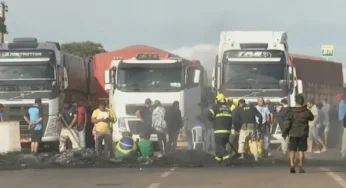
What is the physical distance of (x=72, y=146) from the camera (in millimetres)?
25234

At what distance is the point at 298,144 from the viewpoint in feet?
55.3

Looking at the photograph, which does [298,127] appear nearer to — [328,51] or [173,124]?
[173,124]

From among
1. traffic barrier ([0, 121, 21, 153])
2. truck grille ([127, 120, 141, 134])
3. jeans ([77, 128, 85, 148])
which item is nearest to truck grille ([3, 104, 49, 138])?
jeans ([77, 128, 85, 148])

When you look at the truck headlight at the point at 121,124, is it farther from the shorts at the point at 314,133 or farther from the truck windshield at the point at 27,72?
the shorts at the point at 314,133

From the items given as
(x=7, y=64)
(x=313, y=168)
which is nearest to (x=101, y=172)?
(x=313, y=168)

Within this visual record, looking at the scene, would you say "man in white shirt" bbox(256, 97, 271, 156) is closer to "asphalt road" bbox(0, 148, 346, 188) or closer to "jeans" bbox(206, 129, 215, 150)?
"jeans" bbox(206, 129, 215, 150)

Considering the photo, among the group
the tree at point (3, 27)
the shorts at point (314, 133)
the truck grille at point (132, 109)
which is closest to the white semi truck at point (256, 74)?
the shorts at point (314, 133)

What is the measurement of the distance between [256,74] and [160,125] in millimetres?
4031

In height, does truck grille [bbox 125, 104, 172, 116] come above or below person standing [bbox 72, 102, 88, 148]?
above

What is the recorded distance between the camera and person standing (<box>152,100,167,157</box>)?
23.3m

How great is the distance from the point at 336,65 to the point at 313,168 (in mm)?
19245

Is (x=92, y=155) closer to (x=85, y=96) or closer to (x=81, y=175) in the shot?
(x=81, y=175)

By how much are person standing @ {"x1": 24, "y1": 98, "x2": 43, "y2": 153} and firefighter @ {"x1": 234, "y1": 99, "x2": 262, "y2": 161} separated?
646cm

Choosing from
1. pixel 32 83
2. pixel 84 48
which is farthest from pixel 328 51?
pixel 84 48
